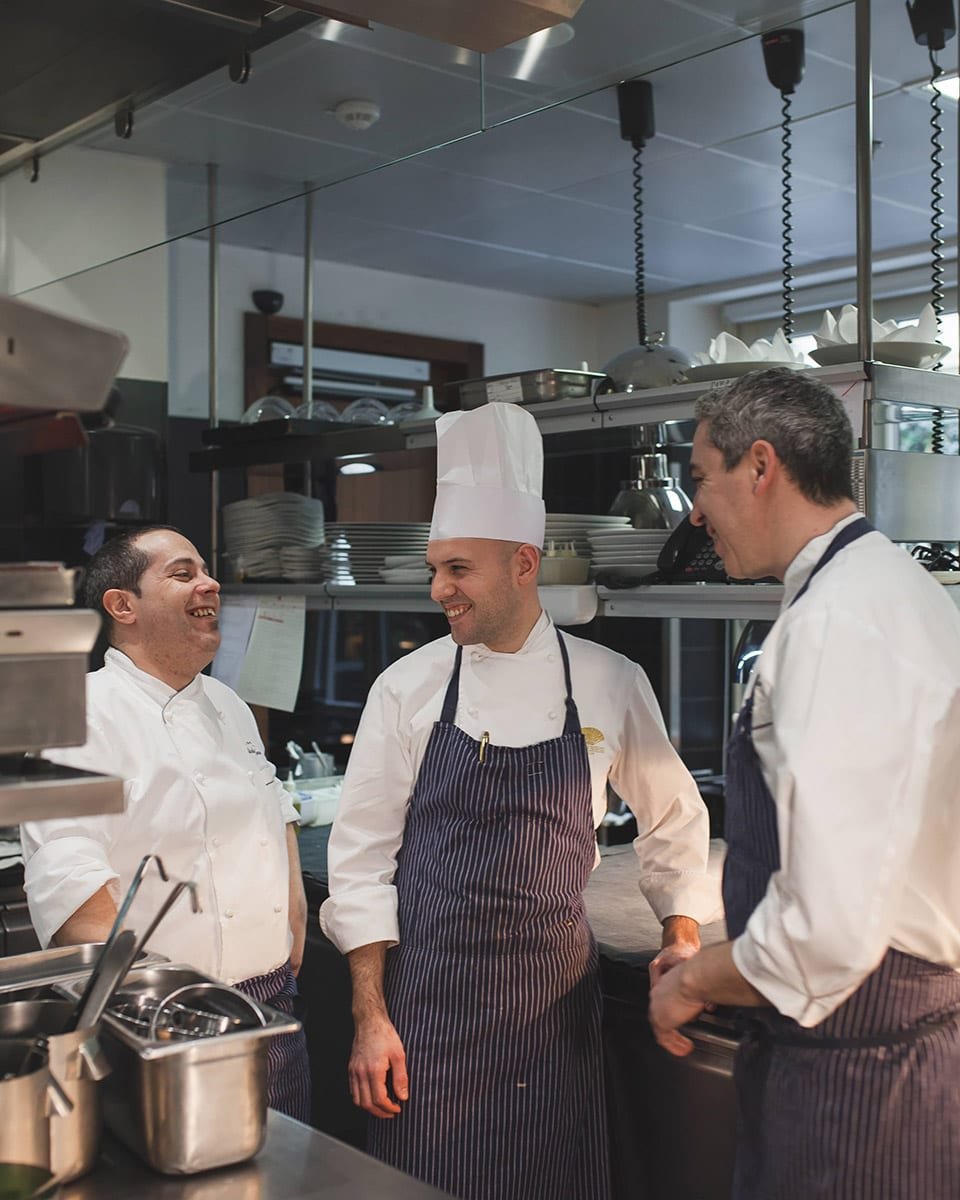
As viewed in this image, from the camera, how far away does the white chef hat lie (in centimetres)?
232

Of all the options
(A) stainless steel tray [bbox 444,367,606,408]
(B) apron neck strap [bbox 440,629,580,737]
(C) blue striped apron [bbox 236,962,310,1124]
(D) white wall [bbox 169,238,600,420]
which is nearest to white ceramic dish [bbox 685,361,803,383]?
(A) stainless steel tray [bbox 444,367,606,408]

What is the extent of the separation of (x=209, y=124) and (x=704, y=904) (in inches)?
68.6

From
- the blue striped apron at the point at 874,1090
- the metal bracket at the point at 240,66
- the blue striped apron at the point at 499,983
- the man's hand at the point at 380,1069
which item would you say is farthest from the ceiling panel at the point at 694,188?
the man's hand at the point at 380,1069

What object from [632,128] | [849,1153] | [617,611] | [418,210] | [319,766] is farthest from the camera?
[418,210]

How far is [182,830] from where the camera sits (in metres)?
2.23

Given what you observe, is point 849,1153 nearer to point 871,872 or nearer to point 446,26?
point 871,872

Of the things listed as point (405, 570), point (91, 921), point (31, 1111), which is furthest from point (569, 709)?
point (31, 1111)

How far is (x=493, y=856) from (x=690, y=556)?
0.76 metres

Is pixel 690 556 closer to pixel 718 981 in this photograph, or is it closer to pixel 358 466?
pixel 718 981

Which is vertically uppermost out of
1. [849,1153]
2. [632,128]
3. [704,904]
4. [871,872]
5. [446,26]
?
[632,128]

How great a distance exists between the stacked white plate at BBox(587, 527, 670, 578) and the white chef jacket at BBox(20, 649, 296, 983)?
0.87 m

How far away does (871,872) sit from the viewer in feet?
5.06

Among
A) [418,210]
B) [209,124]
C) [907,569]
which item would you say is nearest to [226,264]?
[418,210]

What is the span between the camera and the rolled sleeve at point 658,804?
2.34m
